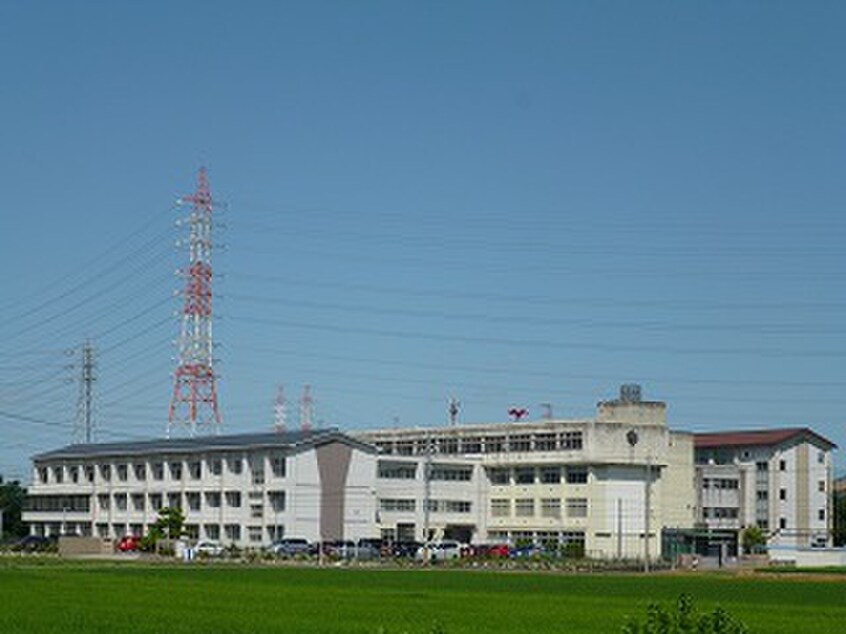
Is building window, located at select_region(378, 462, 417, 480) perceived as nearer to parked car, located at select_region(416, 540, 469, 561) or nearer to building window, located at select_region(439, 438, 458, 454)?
building window, located at select_region(439, 438, 458, 454)

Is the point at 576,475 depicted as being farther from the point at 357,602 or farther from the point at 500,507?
the point at 357,602

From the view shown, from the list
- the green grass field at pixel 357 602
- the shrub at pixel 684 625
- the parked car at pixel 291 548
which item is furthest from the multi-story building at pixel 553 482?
the shrub at pixel 684 625

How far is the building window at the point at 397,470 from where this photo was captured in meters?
126

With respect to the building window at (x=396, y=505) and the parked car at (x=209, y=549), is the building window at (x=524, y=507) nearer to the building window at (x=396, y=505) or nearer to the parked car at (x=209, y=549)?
the building window at (x=396, y=505)

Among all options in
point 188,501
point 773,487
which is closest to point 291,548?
point 188,501

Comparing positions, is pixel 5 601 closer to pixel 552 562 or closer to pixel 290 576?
pixel 290 576

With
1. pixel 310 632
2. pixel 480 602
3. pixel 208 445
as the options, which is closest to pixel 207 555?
pixel 208 445

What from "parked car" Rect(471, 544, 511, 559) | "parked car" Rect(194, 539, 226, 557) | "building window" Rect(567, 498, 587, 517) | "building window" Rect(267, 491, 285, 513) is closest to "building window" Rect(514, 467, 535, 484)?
"building window" Rect(567, 498, 587, 517)

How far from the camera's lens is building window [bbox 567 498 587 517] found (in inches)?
4961

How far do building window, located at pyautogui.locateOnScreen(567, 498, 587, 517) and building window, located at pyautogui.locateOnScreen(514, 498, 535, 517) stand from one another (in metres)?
4.39

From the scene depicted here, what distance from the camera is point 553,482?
424 feet

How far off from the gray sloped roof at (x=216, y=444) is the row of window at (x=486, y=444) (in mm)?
12584

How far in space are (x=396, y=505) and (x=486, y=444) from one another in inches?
509

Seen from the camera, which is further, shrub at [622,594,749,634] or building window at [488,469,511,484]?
building window at [488,469,511,484]
